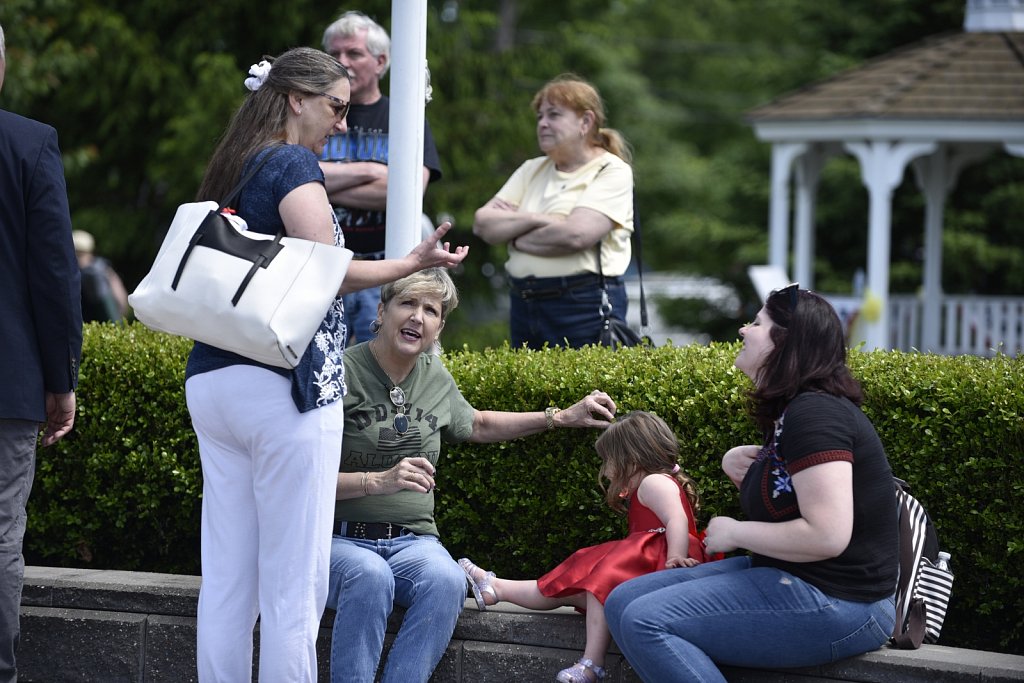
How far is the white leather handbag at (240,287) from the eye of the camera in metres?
3.30

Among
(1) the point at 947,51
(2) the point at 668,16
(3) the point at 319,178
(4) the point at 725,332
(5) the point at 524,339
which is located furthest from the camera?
(2) the point at 668,16

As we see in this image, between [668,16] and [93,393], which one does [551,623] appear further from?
[668,16]

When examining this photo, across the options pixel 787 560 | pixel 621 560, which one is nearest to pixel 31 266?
pixel 621 560

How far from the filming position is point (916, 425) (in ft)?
14.1

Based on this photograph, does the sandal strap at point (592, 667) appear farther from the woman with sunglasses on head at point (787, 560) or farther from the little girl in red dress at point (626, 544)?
the woman with sunglasses on head at point (787, 560)


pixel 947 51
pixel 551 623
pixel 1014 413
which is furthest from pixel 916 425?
pixel 947 51

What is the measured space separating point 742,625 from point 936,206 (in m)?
11.2

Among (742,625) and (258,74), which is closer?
(742,625)

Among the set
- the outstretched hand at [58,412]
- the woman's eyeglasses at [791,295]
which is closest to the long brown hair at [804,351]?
the woman's eyeglasses at [791,295]

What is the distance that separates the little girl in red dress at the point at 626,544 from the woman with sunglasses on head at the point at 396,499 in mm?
269

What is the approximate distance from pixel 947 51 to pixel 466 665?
1084 centimetres

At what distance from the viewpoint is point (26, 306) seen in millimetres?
3789

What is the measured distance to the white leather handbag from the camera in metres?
3.30

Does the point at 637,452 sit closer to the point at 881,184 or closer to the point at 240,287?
the point at 240,287
